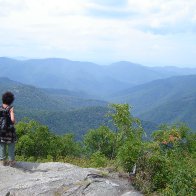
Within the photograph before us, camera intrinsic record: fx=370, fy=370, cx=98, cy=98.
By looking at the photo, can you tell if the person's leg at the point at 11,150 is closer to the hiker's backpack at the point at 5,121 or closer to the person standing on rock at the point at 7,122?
the person standing on rock at the point at 7,122

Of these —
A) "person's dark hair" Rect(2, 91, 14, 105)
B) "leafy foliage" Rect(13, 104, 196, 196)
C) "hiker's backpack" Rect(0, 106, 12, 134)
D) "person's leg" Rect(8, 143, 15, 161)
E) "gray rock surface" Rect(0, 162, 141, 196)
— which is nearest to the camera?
"leafy foliage" Rect(13, 104, 196, 196)

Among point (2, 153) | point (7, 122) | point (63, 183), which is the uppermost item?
point (7, 122)

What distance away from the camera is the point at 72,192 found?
11.2 metres

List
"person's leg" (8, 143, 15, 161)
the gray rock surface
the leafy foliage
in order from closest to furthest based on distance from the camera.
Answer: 1. the leafy foliage
2. the gray rock surface
3. "person's leg" (8, 143, 15, 161)

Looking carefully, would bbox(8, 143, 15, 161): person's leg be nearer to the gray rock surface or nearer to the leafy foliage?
the gray rock surface

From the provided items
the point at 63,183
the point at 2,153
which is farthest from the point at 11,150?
the point at 63,183

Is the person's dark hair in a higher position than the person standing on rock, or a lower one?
higher

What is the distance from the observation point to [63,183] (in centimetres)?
1176

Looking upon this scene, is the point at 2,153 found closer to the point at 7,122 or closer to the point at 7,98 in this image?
the point at 7,122

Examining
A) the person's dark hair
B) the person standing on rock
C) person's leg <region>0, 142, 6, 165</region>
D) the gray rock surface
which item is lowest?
the gray rock surface

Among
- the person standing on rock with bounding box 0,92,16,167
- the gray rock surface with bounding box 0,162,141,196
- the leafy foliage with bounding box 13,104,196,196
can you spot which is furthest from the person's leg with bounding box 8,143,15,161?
the leafy foliage with bounding box 13,104,196,196

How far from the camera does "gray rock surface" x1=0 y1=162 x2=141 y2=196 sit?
1128 centimetres

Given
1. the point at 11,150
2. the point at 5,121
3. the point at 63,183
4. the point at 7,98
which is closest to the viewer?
the point at 63,183

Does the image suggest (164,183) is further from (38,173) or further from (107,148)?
(107,148)
